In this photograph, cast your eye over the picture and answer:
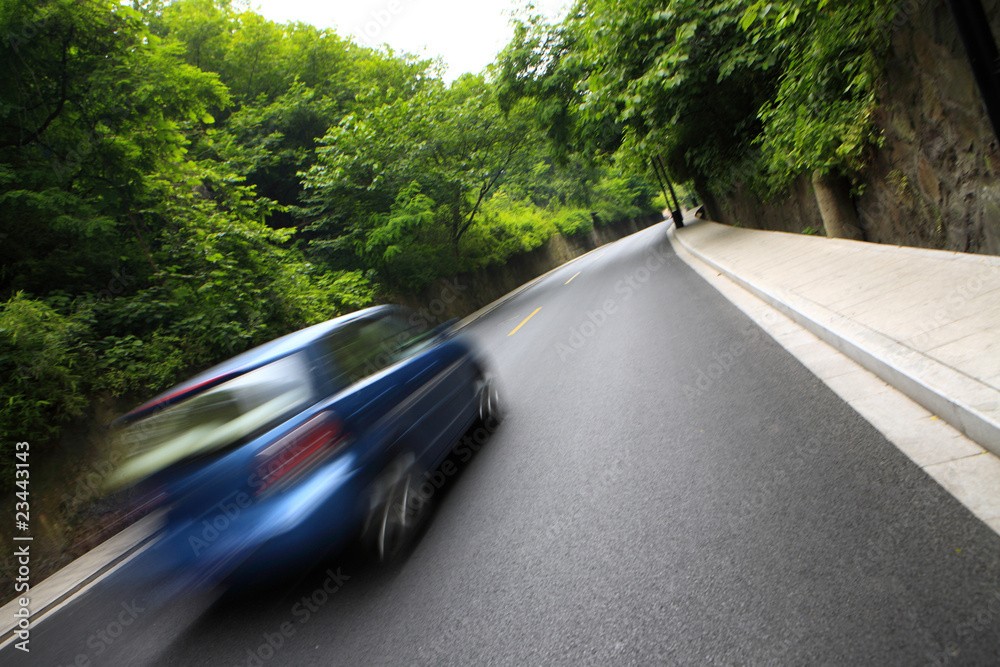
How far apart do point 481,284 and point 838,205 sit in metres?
18.2

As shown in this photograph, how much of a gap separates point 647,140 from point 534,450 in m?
12.9

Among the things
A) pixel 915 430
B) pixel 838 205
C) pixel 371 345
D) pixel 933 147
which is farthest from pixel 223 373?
pixel 838 205

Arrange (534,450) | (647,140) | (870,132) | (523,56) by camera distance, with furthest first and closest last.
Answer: (523,56) < (647,140) < (870,132) < (534,450)

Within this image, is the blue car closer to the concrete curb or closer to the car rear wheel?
the car rear wheel

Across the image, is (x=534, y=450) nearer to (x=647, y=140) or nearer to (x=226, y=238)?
(x=226, y=238)

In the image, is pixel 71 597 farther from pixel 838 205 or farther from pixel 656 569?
pixel 838 205

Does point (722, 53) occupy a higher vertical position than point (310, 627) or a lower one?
higher

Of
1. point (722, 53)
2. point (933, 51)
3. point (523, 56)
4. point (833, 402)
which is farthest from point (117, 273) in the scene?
point (523, 56)

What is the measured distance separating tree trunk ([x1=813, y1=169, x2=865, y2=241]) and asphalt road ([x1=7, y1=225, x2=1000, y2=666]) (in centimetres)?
565

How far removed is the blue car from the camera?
2816mm

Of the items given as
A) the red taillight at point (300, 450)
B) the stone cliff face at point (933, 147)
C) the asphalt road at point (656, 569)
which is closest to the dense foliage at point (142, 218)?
the asphalt road at point (656, 569)

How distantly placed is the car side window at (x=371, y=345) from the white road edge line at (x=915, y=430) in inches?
131

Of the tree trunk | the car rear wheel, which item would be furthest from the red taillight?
the tree trunk

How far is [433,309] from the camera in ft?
72.6
